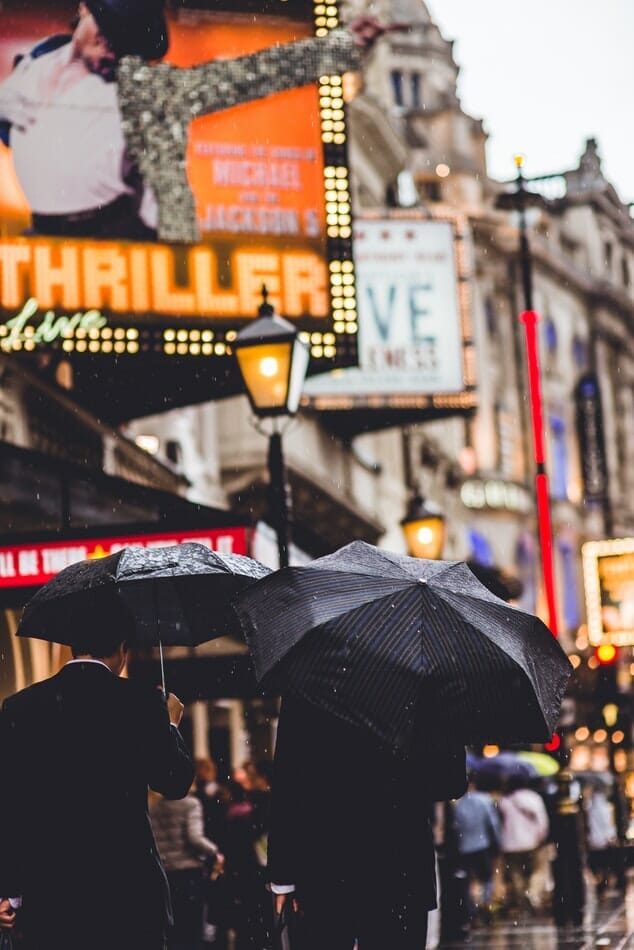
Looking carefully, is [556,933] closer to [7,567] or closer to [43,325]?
[7,567]

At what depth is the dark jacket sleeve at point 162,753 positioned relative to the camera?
5695 millimetres

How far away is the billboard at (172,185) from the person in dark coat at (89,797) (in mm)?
9702

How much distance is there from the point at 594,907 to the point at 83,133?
28.6 ft

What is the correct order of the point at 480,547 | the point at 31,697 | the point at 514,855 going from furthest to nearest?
1. the point at 480,547
2. the point at 514,855
3. the point at 31,697

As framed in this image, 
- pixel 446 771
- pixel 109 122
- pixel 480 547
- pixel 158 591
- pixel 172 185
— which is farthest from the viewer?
pixel 480 547

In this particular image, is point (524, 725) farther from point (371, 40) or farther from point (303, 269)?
point (371, 40)

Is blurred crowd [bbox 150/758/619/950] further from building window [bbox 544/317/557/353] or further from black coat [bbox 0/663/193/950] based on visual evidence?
building window [bbox 544/317/557/353]

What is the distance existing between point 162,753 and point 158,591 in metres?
2.12

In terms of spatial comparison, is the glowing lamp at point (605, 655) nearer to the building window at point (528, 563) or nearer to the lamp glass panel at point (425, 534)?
the lamp glass panel at point (425, 534)

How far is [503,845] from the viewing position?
1884 cm

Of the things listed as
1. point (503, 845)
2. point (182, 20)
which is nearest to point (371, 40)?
point (182, 20)

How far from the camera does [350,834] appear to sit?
21.0ft

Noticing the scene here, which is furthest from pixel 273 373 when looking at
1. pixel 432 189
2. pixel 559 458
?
pixel 559 458

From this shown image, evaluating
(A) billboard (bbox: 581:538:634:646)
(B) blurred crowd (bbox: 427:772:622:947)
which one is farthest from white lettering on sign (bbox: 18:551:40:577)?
(A) billboard (bbox: 581:538:634:646)
